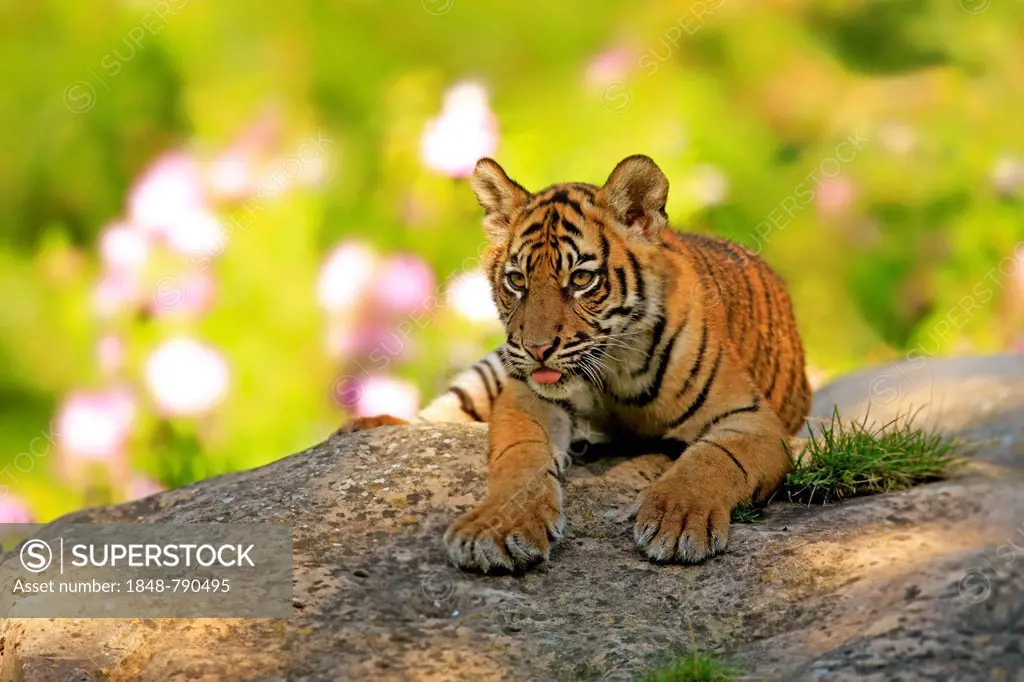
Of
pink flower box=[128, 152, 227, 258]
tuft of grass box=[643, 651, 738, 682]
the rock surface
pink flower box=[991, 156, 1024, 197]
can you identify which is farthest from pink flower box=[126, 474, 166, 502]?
pink flower box=[991, 156, 1024, 197]

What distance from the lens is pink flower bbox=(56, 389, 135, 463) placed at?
5590 millimetres

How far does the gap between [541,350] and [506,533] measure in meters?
0.56

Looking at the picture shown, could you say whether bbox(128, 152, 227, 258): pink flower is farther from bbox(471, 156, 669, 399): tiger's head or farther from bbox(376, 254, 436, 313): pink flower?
bbox(471, 156, 669, 399): tiger's head

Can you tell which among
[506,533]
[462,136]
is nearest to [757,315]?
[506,533]

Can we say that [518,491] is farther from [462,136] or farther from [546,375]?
[462,136]

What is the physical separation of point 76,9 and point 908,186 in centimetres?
541

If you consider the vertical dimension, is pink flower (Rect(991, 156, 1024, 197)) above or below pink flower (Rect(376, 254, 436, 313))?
above

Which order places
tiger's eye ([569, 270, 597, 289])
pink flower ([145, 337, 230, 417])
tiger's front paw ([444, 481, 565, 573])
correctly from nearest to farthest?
1. tiger's front paw ([444, 481, 565, 573])
2. tiger's eye ([569, 270, 597, 289])
3. pink flower ([145, 337, 230, 417])

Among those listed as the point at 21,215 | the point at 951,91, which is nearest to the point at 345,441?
the point at 21,215

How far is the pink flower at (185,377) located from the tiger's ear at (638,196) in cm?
269

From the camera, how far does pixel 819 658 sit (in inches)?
100

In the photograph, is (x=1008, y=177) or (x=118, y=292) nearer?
(x=118, y=292)

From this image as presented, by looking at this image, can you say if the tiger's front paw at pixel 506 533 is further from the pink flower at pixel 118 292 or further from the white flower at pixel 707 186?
the white flower at pixel 707 186

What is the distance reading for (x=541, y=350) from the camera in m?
3.37
